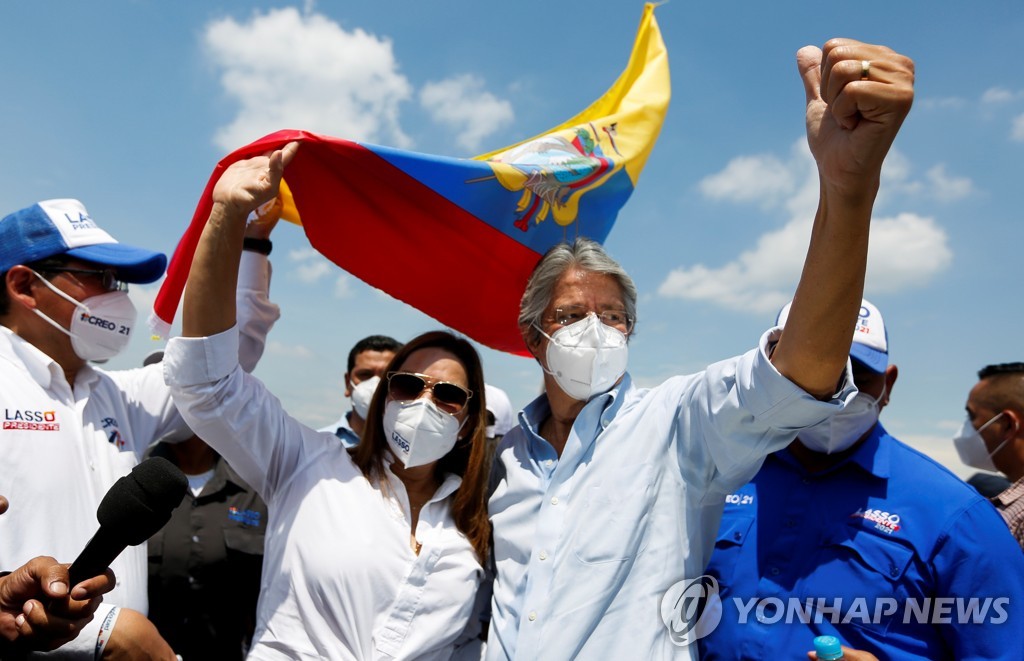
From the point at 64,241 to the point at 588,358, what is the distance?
7.99 ft

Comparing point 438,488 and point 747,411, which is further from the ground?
point 747,411

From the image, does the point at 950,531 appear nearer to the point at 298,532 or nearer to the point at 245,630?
the point at 298,532

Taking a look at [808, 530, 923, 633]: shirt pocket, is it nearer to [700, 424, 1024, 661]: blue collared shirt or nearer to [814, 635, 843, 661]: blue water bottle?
[700, 424, 1024, 661]: blue collared shirt

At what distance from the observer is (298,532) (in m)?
2.92

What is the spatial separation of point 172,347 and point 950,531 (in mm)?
2924

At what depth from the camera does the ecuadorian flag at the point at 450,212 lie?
370 cm

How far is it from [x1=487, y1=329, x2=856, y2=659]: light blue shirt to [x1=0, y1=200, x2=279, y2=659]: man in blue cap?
136cm

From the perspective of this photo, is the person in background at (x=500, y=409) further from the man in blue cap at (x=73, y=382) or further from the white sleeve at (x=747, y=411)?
the white sleeve at (x=747, y=411)

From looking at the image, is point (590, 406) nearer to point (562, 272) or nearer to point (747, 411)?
point (562, 272)

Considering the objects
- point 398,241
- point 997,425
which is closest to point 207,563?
point 398,241

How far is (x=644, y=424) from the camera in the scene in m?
2.81

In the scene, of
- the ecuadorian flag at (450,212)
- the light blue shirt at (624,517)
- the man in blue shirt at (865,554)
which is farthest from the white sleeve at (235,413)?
the man in blue shirt at (865,554)

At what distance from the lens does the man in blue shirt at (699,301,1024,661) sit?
2.44 meters

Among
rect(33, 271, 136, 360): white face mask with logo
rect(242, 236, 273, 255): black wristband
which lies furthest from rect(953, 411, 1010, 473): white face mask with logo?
rect(33, 271, 136, 360): white face mask with logo
